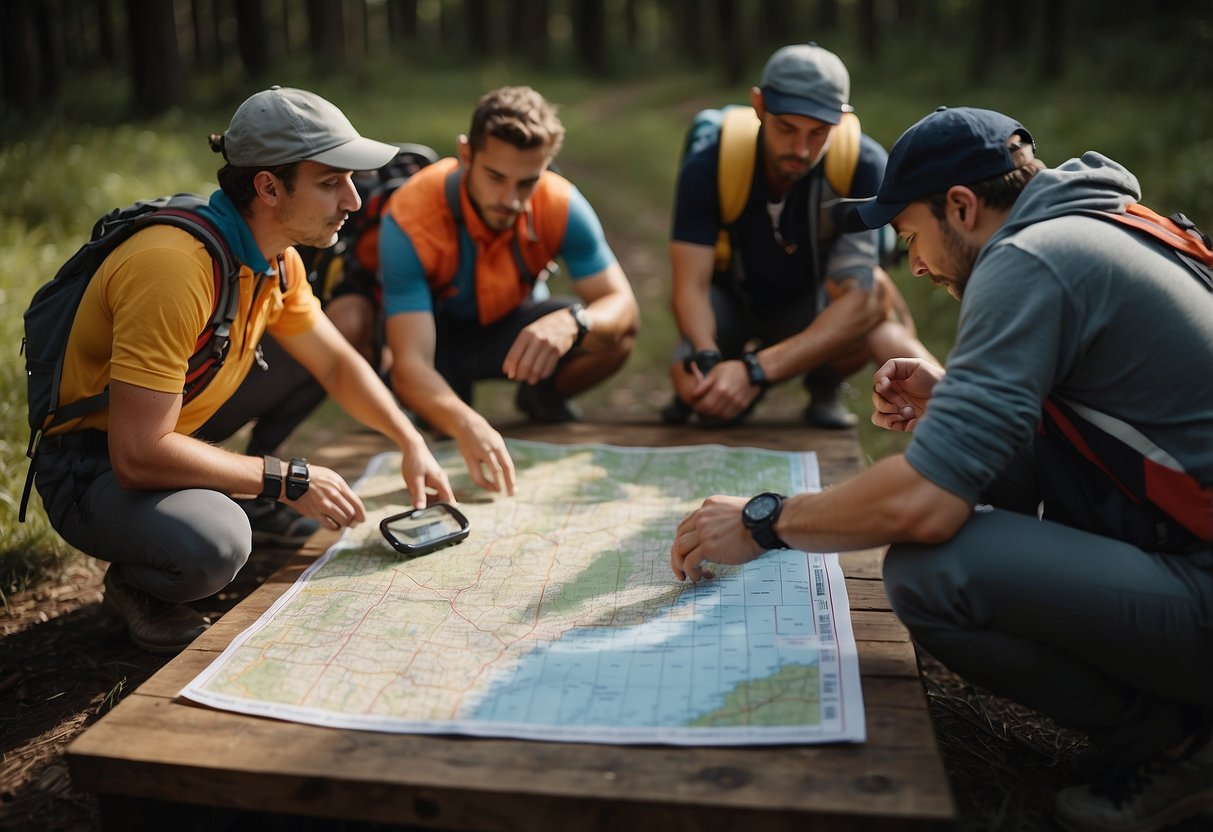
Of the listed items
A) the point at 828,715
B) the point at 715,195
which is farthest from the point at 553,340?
the point at 828,715

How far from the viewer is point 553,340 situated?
3807mm

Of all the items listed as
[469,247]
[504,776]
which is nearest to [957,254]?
[504,776]

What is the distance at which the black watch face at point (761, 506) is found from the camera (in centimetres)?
234

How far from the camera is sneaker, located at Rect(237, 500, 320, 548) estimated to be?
12.0 feet

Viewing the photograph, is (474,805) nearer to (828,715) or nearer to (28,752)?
(828,715)

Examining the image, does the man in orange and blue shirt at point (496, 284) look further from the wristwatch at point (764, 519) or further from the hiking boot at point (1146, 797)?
the hiking boot at point (1146, 797)

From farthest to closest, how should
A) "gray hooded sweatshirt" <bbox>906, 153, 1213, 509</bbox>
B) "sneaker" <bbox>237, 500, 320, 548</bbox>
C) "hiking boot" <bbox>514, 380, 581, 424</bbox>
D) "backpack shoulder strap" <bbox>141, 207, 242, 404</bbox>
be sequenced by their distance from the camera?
"hiking boot" <bbox>514, 380, 581, 424</bbox> < "sneaker" <bbox>237, 500, 320, 548</bbox> < "backpack shoulder strap" <bbox>141, 207, 242, 404</bbox> < "gray hooded sweatshirt" <bbox>906, 153, 1213, 509</bbox>

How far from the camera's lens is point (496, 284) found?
425 cm

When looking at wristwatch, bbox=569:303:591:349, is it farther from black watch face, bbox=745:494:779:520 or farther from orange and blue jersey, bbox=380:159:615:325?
black watch face, bbox=745:494:779:520

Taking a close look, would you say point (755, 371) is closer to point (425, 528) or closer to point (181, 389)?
point (425, 528)

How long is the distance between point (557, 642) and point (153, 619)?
133 centimetres

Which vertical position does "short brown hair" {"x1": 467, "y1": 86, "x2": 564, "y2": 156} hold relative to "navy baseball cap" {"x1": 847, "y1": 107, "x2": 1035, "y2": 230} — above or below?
below

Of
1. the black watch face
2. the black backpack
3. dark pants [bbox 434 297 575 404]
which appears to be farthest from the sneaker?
the black watch face

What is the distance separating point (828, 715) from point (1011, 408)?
717mm
